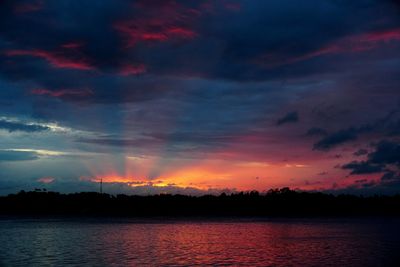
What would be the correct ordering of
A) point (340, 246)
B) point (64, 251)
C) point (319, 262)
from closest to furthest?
1. point (319, 262)
2. point (64, 251)
3. point (340, 246)

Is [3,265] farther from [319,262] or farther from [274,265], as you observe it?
[319,262]

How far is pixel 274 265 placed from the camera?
178 ft

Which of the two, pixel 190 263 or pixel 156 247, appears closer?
pixel 190 263

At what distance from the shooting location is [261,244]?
259 ft

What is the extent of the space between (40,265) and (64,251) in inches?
585

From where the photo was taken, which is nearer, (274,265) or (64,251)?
(274,265)

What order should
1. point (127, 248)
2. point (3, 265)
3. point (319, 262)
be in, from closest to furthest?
point (3, 265) → point (319, 262) → point (127, 248)

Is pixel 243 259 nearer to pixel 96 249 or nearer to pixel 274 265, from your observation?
pixel 274 265

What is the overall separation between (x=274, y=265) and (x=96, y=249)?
26.4 meters

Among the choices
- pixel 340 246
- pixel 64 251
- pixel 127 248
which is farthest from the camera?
pixel 340 246

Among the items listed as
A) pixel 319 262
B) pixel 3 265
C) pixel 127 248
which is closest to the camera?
pixel 3 265

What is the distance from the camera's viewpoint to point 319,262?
5650 centimetres

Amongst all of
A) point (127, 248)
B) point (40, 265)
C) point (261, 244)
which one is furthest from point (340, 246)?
point (40, 265)

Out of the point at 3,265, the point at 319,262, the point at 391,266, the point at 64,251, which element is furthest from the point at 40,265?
the point at 391,266
